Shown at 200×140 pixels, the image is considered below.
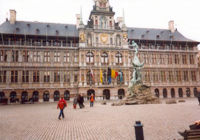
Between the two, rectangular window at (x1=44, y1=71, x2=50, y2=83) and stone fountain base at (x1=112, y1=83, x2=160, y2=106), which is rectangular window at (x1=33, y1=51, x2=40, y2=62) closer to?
rectangular window at (x1=44, y1=71, x2=50, y2=83)

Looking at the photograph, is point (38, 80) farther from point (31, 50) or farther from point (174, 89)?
point (174, 89)

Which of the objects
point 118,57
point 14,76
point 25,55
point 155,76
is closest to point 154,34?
point 155,76

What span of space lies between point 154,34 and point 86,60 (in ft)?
66.5

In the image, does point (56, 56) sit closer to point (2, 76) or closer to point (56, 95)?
point (56, 95)

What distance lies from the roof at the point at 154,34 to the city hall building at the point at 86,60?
0.30 meters

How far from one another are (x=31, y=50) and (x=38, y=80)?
6.28 meters

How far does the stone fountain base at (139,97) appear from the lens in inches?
865

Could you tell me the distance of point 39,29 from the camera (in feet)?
130

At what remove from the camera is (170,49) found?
45.1m

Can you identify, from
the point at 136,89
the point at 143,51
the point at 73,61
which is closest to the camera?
the point at 136,89

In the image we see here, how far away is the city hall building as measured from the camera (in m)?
35.8

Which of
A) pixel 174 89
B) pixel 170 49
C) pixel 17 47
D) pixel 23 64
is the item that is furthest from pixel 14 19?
pixel 174 89

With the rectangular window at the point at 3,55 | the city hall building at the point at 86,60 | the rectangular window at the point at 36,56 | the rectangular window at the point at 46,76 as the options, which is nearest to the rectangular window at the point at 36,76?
the city hall building at the point at 86,60

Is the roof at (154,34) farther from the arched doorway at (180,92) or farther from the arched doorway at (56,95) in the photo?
the arched doorway at (56,95)
